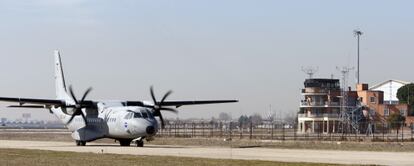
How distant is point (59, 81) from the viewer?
6122 cm

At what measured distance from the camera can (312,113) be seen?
428 ft

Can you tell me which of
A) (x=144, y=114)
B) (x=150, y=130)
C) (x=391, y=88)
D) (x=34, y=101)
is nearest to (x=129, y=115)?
(x=144, y=114)

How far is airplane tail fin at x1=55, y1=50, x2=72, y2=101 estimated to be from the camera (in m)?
60.4

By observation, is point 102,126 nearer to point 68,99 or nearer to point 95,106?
point 95,106

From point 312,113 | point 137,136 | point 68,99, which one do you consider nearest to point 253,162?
point 137,136

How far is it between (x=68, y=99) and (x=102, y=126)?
5857 millimetres

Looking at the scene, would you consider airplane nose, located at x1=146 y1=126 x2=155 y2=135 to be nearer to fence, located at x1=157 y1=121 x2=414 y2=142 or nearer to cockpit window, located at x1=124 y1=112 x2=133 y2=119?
cockpit window, located at x1=124 y1=112 x2=133 y2=119

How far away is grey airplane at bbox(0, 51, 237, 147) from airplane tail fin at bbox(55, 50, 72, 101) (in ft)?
3.82

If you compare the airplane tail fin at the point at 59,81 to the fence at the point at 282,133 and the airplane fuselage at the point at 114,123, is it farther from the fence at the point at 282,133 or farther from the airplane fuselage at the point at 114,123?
the fence at the point at 282,133

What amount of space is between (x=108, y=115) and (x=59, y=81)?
987cm

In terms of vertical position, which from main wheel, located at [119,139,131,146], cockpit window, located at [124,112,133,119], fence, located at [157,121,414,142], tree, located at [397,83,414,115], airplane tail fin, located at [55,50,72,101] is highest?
tree, located at [397,83,414,115]

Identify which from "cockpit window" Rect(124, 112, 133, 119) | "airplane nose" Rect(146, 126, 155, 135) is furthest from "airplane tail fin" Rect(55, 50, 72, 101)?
"airplane nose" Rect(146, 126, 155, 135)

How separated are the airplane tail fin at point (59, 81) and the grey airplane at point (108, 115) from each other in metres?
1.16

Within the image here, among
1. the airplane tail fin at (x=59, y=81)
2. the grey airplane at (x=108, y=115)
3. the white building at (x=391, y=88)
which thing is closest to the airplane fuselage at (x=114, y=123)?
the grey airplane at (x=108, y=115)
